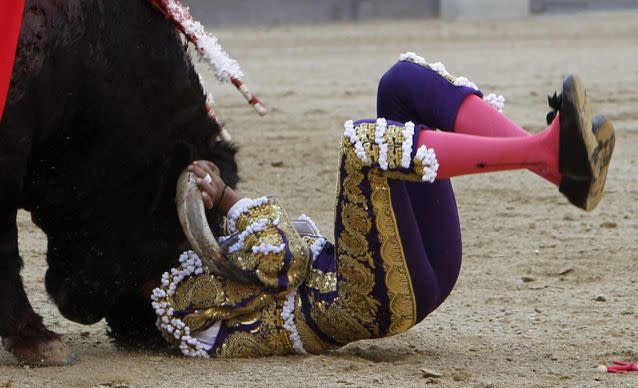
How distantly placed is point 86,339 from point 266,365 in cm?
64

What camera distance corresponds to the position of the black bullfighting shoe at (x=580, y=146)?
259cm

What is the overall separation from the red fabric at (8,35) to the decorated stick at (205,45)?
343 millimetres

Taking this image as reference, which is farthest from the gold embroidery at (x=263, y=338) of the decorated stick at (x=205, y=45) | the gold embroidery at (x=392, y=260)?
the decorated stick at (x=205, y=45)

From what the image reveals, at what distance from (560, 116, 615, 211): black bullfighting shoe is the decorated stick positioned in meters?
0.84

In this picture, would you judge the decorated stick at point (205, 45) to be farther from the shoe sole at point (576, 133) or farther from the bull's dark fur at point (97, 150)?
the shoe sole at point (576, 133)

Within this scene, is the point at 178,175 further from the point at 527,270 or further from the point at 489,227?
the point at 489,227

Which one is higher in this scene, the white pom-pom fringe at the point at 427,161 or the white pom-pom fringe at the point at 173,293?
the white pom-pom fringe at the point at 427,161

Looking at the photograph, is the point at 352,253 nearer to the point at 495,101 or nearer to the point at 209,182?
the point at 209,182

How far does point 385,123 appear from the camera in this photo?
2.83 m

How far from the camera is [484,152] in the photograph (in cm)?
276

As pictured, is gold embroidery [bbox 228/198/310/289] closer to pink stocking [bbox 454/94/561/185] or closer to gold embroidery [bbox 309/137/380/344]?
gold embroidery [bbox 309/137/380/344]

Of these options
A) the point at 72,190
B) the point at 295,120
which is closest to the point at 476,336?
the point at 72,190

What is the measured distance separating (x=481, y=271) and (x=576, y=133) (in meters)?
1.71

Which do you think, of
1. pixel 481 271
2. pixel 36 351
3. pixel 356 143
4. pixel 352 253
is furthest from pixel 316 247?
pixel 481 271
